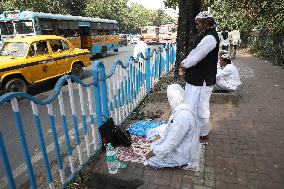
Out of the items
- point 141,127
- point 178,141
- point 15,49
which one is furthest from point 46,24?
point 178,141

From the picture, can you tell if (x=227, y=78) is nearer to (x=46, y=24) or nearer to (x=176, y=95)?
(x=176, y=95)

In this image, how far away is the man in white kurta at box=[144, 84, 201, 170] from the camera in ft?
11.2

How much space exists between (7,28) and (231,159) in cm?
1358

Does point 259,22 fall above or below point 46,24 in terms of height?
below

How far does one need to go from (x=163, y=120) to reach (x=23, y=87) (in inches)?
197

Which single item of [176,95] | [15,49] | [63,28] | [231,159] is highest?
[63,28]

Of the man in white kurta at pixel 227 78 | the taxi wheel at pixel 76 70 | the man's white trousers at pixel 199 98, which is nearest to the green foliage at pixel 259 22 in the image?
the man in white kurta at pixel 227 78

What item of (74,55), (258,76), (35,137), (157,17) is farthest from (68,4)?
(157,17)

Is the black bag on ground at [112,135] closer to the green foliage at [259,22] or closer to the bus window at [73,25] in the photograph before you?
the green foliage at [259,22]

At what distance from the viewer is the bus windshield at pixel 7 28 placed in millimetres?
13513

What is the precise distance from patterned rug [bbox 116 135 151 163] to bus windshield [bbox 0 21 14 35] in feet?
38.9

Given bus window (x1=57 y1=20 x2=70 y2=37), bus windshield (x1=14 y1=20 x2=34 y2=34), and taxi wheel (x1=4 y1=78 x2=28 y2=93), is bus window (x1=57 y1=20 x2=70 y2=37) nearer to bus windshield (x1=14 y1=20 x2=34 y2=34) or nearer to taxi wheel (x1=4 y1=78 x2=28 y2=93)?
bus windshield (x1=14 y1=20 x2=34 y2=34)

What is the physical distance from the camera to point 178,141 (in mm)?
3479

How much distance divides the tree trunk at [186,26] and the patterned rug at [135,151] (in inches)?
146
